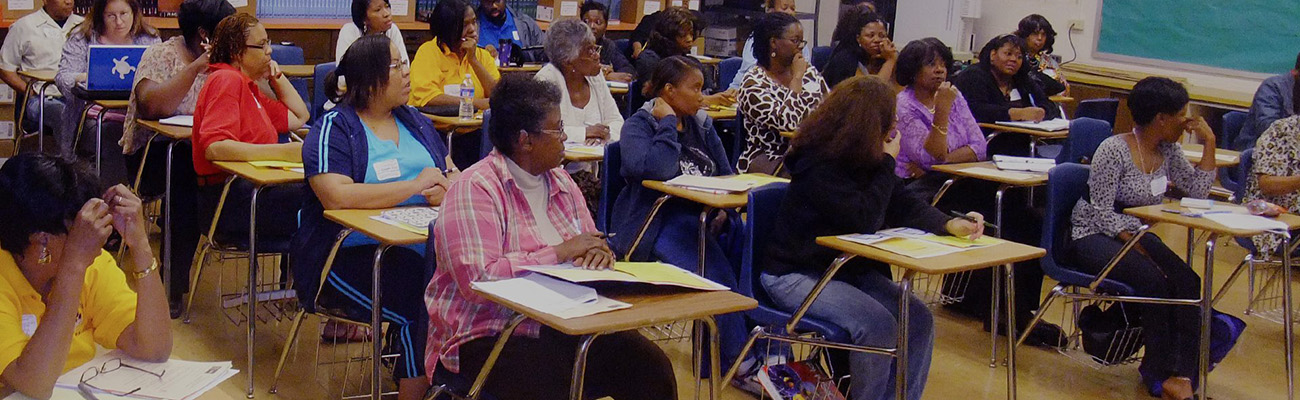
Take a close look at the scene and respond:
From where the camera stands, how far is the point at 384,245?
3105mm

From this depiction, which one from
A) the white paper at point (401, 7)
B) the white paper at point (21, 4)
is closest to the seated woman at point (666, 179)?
the white paper at point (21, 4)

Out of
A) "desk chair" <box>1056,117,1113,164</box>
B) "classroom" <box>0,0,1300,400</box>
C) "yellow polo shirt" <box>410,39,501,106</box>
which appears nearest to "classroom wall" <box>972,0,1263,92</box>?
"classroom" <box>0,0,1300,400</box>

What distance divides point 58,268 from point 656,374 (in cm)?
125

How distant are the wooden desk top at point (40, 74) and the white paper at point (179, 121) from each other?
1.60 metres

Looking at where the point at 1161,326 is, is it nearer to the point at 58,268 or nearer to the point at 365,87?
the point at 365,87

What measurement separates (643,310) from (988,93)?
403 centimetres

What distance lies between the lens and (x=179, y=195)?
4395 mm

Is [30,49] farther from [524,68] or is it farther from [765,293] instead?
[765,293]

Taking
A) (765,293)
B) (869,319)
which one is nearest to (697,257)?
(765,293)

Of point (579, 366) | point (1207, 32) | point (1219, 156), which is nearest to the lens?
point (579, 366)

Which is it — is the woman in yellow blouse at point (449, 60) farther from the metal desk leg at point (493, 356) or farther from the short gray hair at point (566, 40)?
the metal desk leg at point (493, 356)

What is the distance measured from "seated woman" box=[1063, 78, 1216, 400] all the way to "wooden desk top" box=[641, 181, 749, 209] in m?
1.25

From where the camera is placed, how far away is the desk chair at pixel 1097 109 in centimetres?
644

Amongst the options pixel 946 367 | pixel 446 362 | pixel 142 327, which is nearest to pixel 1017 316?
pixel 946 367
